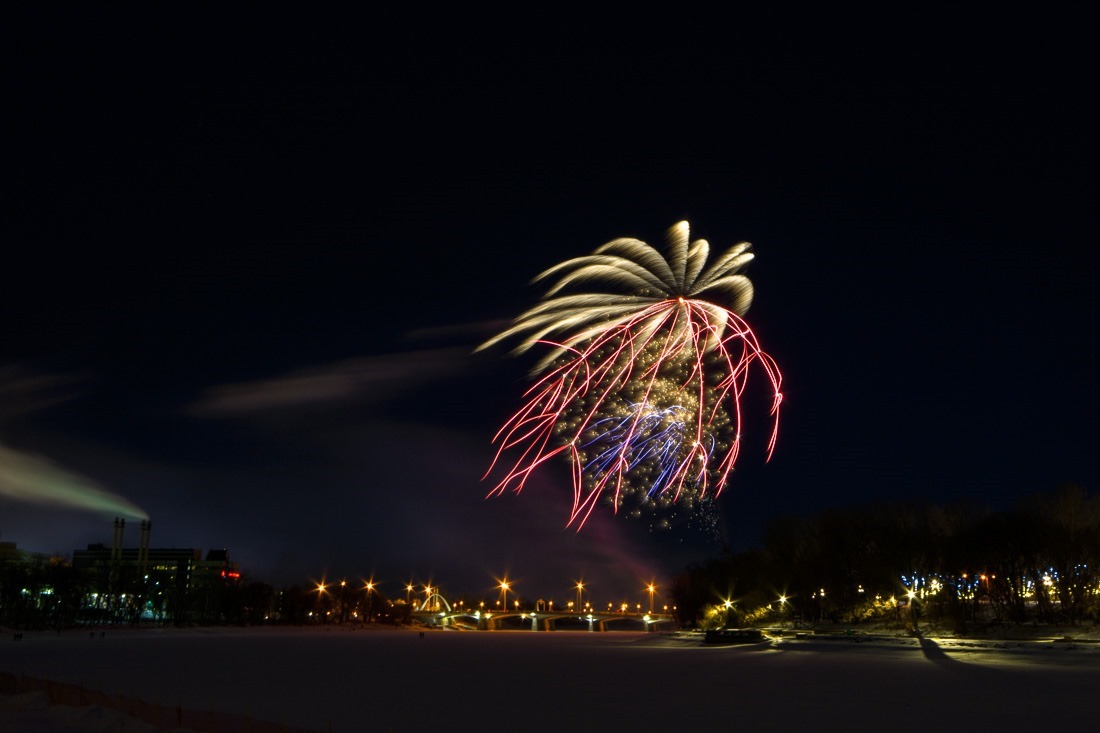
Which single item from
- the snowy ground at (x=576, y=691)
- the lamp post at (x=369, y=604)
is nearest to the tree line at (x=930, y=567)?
the snowy ground at (x=576, y=691)

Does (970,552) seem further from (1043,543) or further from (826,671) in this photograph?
(826,671)

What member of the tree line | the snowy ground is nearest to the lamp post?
the tree line

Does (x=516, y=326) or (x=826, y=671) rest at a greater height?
(x=516, y=326)

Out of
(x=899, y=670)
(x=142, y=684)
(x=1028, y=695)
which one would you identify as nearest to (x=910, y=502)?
(x=899, y=670)

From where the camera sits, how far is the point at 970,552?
69875 mm

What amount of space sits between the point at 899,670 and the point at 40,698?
95.2ft

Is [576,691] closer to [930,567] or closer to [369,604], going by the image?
[930,567]

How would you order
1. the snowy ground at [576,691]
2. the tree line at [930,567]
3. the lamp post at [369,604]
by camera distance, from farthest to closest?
the lamp post at [369,604], the tree line at [930,567], the snowy ground at [576,691]

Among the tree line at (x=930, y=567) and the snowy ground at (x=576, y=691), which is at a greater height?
the tree line at (x=930, y=567)

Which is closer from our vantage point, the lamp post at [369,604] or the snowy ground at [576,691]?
the snowy ground at [576,691]

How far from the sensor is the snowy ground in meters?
19.6

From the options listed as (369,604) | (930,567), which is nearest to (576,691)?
(930,567)

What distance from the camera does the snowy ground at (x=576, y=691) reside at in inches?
771

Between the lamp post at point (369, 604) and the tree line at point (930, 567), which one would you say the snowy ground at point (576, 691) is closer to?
the tree line at point (930, 567)
